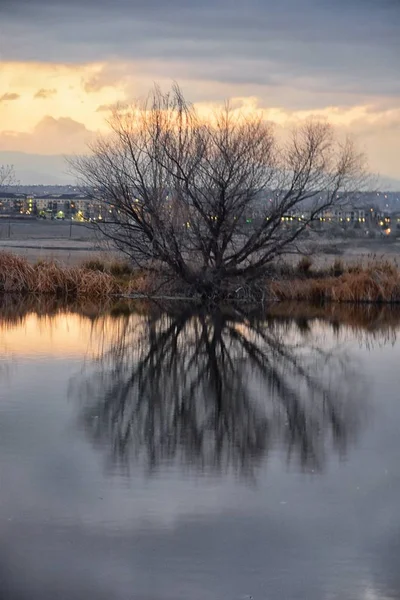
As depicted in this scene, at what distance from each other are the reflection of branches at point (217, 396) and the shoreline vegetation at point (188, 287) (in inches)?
227

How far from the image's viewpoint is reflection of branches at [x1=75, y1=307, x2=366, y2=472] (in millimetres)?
11430

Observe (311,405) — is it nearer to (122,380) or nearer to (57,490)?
(122,380)

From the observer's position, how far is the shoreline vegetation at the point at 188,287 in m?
27.7

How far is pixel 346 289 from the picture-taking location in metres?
28.2

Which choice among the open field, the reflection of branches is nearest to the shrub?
the open field

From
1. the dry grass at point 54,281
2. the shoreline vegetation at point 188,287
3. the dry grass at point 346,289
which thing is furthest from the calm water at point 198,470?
the dry grass at point 54,281

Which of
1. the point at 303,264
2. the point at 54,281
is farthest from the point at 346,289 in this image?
the point at 54,281

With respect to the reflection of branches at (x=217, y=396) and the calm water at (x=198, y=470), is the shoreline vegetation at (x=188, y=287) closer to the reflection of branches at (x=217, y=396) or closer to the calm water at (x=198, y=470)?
the reflection of branches at (x=217, y=396)

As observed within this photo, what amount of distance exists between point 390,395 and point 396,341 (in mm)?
5943

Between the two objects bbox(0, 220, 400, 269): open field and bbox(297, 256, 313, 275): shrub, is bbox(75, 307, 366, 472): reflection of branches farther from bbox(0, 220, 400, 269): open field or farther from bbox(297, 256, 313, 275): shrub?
bbox(0, 220, 400, 269): open field

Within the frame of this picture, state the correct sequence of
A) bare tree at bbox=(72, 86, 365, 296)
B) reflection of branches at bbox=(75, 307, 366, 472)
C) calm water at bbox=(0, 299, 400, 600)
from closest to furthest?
calm water at bbox=(0, 299, 400, 600) → reflection of branches at bbox=(75, 307, 366, 472) → bare tree at bbox=(72, 86, 365, 296)

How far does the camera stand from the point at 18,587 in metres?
7.23

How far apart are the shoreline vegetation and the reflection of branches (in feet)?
18.9

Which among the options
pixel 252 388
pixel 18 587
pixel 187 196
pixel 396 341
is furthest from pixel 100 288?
pixel 18 587
